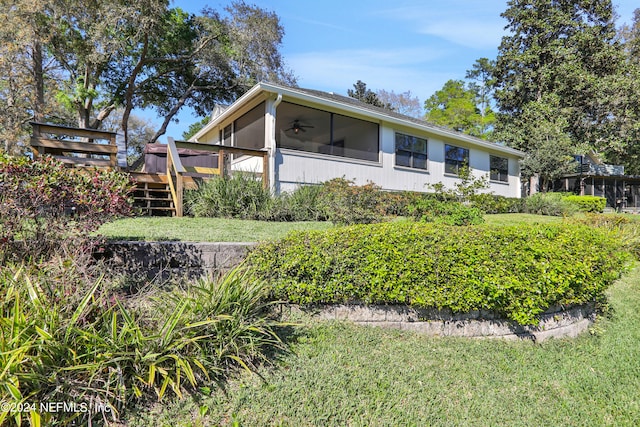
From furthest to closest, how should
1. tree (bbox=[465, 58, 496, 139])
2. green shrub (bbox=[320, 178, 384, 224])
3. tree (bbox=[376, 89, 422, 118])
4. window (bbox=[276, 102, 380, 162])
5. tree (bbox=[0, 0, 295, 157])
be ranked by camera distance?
tree (bbox=[376, 89, 422, 118]) < tree (bbox=[465, 58, 496, 139]) < tree (bbox=[0, 0, 295, 157]) < window (bbox=[276, 102, 380, 162]) < green shrub (bbox=[320, 178, 384, 224])

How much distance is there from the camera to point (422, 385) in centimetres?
253

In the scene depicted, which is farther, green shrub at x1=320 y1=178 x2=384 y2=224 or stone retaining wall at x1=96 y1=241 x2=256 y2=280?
green shrub at x1=320 y1=178 x2=384 y2=224

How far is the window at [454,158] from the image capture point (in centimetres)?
1360

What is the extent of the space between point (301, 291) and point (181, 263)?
1389mm

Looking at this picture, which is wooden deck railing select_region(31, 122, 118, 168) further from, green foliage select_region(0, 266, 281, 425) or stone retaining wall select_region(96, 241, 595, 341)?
green foliage select_region(0, 266, 281, 425)

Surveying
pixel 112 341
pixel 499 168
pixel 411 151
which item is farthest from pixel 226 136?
pixel 499 168

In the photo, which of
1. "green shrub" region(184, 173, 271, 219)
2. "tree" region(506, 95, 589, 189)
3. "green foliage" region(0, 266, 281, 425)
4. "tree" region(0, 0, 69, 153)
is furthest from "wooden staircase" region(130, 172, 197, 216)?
"tree" region(506, 95, 589, 189)

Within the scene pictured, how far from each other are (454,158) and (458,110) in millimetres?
16014

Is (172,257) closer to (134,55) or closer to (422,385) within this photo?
(422,385)

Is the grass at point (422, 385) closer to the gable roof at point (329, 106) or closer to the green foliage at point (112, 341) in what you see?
the green foliage at point (112, 341)

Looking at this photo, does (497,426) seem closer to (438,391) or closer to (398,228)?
(438,391)

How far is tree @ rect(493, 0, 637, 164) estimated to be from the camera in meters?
19.5

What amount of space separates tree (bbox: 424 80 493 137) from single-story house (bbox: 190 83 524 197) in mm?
14095

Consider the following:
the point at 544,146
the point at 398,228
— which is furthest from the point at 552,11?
the point at 398,228
